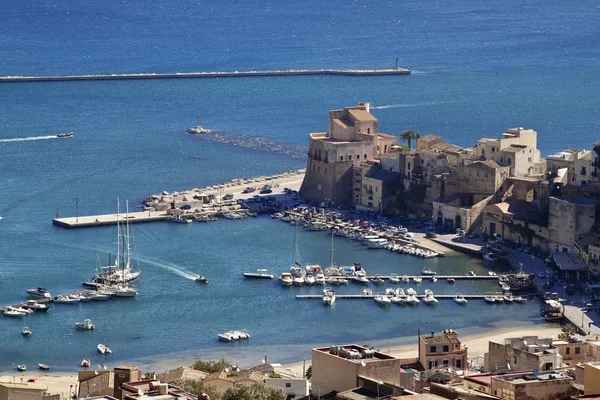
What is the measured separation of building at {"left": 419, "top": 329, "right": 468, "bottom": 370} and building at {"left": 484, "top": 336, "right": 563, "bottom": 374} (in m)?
2.07

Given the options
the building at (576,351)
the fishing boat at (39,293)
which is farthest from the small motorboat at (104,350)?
the building at (576,351)

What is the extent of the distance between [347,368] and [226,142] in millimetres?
65631

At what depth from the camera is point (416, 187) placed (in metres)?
75.7

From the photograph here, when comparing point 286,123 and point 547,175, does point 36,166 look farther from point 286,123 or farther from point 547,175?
point 547,175

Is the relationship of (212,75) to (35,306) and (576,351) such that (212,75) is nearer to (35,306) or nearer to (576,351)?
(35,306)

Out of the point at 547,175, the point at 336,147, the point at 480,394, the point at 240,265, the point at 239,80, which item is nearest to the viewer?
the point at 480,394

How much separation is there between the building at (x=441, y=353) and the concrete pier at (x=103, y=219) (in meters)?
27.9

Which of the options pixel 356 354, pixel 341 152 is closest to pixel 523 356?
pixel 356 354

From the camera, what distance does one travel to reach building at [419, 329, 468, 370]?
159ft

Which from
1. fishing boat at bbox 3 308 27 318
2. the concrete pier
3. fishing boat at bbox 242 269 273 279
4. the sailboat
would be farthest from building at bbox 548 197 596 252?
fishing boat at bbox 3 308 27 318

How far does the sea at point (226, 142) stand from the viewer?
5834cm

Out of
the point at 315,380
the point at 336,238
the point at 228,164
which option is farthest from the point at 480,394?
the point at 228,164

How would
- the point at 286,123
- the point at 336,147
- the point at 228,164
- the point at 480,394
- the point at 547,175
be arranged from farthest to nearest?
1. the point at 286,123
2. the point at 228,164
3. the point at 336,147
4. the point at 547,175
5. the point at 480,394

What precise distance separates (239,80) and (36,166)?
4834 centimetres
